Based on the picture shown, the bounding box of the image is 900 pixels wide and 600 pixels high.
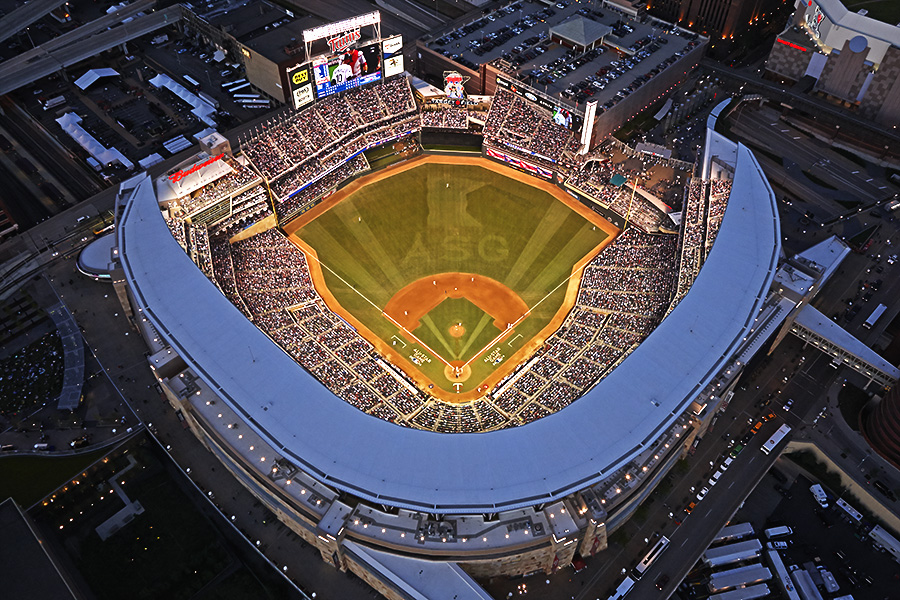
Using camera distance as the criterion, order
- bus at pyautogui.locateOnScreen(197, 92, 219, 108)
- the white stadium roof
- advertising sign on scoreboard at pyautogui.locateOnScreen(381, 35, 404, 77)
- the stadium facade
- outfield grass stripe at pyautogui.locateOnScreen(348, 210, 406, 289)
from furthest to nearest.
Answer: bus at pyautogui.locateOnScreen(197, 92, 219, 108)
the stadium facade
advertising sign on scoreboard at pyautogui.locateOnScreen(381, 35, 404, 77)
outfield grass stripe at pyautogui.locateOnScreen(348, 210, 406, 289)
the white stadium roof

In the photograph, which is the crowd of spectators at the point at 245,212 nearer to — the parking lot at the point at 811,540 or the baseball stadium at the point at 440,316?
the baseball stadium at the point at 440,316

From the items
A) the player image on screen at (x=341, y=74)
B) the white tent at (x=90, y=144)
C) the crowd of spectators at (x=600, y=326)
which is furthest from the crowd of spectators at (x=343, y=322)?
the white tent at (x=90, y=144)

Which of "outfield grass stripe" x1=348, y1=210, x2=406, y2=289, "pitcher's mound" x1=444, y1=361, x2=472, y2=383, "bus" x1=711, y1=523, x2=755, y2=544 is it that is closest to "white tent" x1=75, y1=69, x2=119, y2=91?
"outfield grass stripe" x1=348, y1=210, x2=406, y2=289

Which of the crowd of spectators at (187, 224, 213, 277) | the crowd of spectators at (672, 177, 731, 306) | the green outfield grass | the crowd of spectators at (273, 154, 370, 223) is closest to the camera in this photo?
the crowd of spectators at (672, 177, 731, 306)

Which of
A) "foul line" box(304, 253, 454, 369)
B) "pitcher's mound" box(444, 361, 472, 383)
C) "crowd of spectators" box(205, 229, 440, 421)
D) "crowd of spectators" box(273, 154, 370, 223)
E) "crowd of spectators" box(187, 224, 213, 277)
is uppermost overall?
"crowd of spectators" box(187, 224, 213, 277)

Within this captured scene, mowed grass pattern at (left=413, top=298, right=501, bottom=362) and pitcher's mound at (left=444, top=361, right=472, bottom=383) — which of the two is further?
mowed grass pattern at (left=413, top=298, right=501, bottom=362)

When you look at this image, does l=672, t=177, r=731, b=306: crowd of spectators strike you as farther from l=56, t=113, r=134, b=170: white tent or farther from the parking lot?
l=56, t=113, r=134, b=170: white tent
